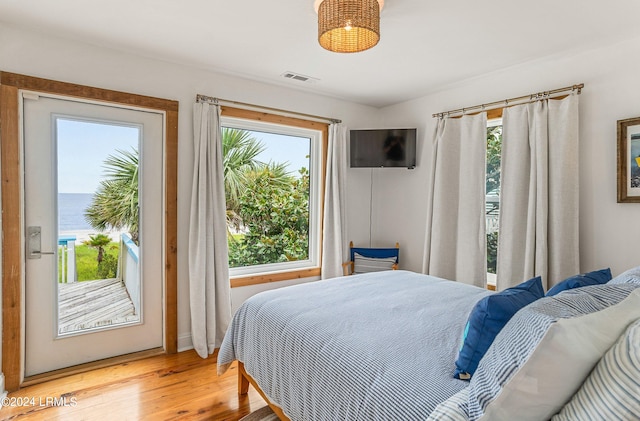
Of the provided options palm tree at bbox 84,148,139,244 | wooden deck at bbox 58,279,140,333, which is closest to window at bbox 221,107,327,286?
palm tree at bbox 84,148,139,244

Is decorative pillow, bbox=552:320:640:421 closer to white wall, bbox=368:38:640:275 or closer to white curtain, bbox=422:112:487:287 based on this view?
white wall, bbox=368:38:640:275

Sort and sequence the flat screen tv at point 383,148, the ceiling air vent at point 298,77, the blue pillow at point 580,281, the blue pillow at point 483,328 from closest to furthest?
the blue pillow at point 483,328 < the blue pillow at point 580,281 < the ceiling air vent at point 298,77 < the flat screen tv at point 383,148

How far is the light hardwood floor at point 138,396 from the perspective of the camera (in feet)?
7.00

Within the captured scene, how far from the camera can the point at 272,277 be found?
358cm

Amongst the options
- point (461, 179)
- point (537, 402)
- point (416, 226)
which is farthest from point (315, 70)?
point (537, 402)

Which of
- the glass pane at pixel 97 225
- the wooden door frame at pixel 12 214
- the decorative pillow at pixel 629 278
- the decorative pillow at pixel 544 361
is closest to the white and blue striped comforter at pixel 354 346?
the decorative pillow at pixel 544 361

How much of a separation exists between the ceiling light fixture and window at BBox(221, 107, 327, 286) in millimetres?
1552

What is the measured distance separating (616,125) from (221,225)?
3.14m

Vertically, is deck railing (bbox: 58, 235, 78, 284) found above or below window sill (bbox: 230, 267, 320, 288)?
above

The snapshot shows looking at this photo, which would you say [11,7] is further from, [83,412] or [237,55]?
[83,412]

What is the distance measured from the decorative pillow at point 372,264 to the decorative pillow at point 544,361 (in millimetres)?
2775

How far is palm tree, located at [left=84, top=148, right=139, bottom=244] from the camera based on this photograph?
9.02 feet

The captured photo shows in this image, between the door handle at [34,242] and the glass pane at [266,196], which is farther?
the glass pane at [266,196]

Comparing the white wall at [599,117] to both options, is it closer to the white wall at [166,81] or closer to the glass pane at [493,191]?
the glass pane at [493,191]
